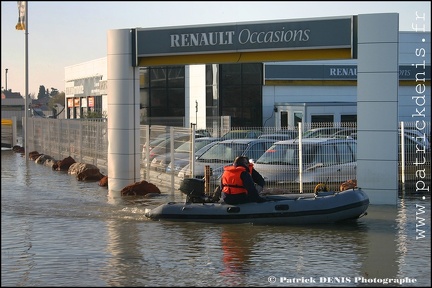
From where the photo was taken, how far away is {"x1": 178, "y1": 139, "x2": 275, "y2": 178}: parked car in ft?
74.0

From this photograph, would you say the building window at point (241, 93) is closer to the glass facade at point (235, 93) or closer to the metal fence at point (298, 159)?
the glass facade at point (235, 93)

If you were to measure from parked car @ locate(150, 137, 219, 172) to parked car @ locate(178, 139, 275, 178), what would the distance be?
43 cm

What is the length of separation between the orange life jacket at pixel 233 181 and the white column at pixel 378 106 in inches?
160

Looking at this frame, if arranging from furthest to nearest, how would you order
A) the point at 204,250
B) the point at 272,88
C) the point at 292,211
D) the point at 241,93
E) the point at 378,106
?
the point at 272,88 < the point at 241,93 < the point at 378,106 < the point at 292,211 < the point at 204,250

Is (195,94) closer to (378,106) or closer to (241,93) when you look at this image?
(241,93)

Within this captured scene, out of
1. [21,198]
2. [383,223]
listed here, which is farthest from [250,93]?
[383,223]

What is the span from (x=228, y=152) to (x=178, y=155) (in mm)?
1487

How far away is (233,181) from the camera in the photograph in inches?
656

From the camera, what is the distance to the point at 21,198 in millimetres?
22594

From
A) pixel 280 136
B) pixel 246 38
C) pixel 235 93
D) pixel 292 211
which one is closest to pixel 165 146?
pixel 280 136

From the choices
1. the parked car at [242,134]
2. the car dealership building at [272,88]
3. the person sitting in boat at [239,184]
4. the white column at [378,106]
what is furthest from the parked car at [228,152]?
the car dealership building at [272,88]

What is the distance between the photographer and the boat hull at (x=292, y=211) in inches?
647

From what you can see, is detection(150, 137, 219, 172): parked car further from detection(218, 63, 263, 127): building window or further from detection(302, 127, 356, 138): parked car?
detection(218, 63, 263, 127): building window

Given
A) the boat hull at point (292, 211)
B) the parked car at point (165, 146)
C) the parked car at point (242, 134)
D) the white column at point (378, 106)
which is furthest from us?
the parked car at point (242, 134)
